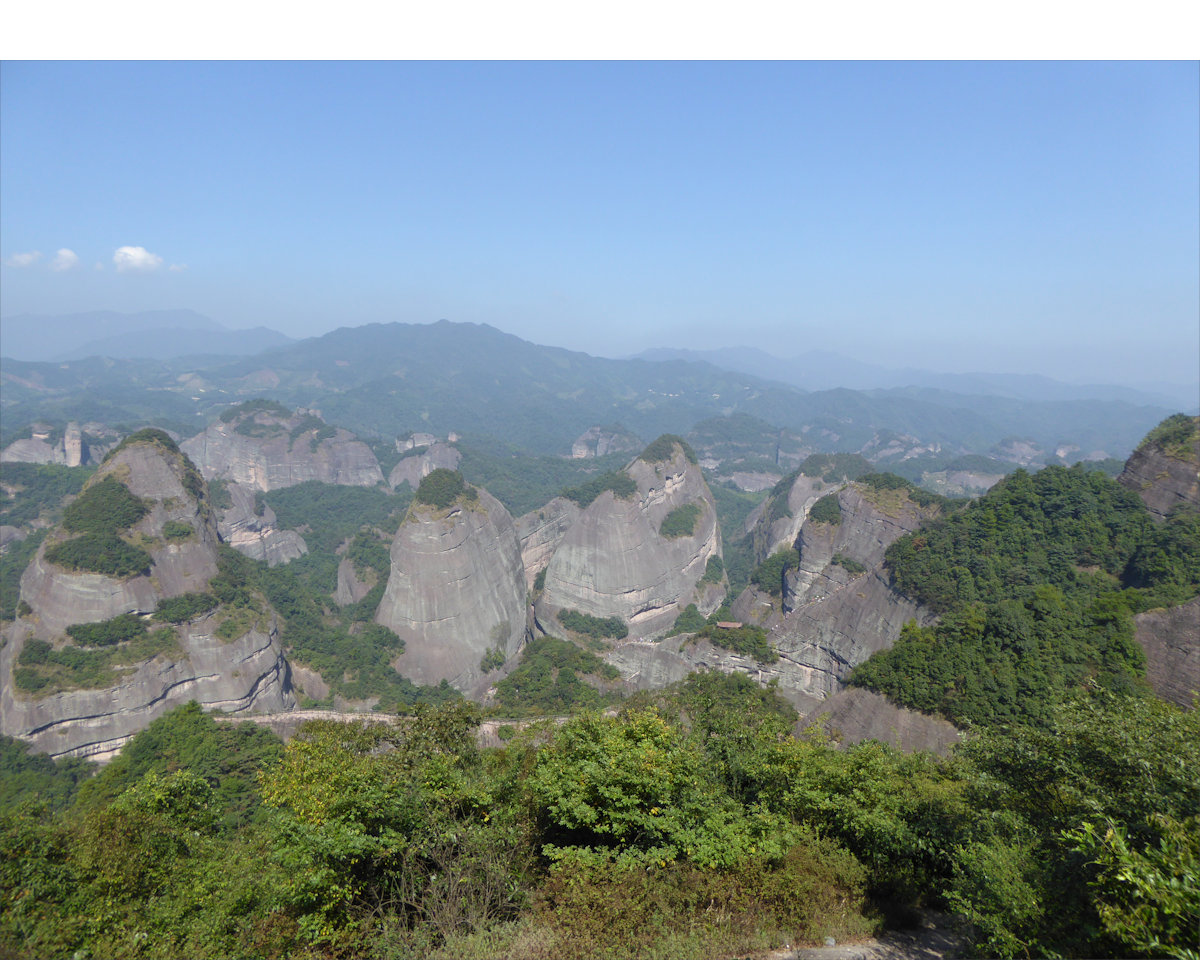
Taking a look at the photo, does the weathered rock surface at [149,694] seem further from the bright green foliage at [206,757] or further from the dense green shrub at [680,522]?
the dense green shrub at [680,522]

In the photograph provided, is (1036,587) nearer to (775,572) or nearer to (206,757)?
(775,572)

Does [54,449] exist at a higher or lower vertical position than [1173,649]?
lower

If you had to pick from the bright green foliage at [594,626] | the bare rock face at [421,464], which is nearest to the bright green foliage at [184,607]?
the bright green foliage at [594,626]

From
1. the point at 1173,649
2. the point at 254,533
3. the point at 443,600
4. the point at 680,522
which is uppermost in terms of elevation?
the point at 1173,649

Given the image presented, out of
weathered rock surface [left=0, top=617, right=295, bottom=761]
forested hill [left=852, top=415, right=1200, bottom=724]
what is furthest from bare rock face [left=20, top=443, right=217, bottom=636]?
forested hill [left=852, top=415, right=1200, bottom=724]

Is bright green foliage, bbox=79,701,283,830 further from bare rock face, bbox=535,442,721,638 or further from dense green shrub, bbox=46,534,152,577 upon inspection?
bare rock face, bbox=535,442,721,638

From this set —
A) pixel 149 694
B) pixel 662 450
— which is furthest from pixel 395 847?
pixel 662 450

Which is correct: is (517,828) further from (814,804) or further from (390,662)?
(390,662)
